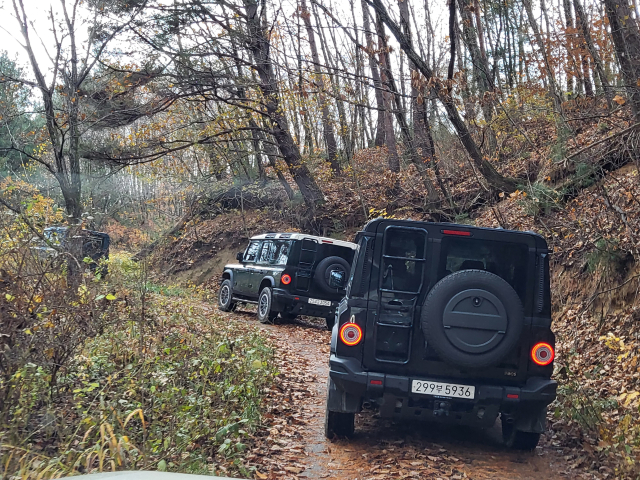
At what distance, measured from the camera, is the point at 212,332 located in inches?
373

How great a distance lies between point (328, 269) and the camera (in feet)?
44.2

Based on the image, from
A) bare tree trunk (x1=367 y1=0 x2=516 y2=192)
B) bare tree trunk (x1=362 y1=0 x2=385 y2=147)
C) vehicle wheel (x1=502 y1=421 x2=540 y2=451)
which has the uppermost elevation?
bare tree trunk (x1=362 y1=0 x2=385 y2=147)

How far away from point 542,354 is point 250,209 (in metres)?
22.6

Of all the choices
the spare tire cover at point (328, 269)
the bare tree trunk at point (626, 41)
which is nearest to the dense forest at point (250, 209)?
the bare tree trunk at point (626, 41)

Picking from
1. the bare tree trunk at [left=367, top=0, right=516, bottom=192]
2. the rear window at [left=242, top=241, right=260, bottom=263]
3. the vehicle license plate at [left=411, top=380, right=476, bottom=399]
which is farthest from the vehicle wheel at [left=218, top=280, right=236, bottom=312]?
the vehicle license plate at [left=411, top=380, right=476, bottom=399]

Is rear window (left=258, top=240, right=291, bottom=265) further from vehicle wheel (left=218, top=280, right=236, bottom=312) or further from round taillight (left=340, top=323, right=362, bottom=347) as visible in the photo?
round taillight (left=340, top=323, right=362, bottom=347)

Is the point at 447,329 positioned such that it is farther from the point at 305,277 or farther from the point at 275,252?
the point at 275,252

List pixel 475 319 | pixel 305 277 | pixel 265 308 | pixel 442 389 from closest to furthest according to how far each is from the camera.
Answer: pixel 475 319, pixel 442 389, pixel 305 277, pixel 265 308

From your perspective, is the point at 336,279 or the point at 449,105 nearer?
the point at 449,105

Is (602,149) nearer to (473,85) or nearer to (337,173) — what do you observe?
(473,85)

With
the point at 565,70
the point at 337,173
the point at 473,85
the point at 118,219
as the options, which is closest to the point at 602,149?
the point at 565,70

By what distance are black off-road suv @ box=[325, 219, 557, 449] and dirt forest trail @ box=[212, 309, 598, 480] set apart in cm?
34

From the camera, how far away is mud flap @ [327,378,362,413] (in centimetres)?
550

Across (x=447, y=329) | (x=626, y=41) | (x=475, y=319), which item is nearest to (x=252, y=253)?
(x=626, y=41)
